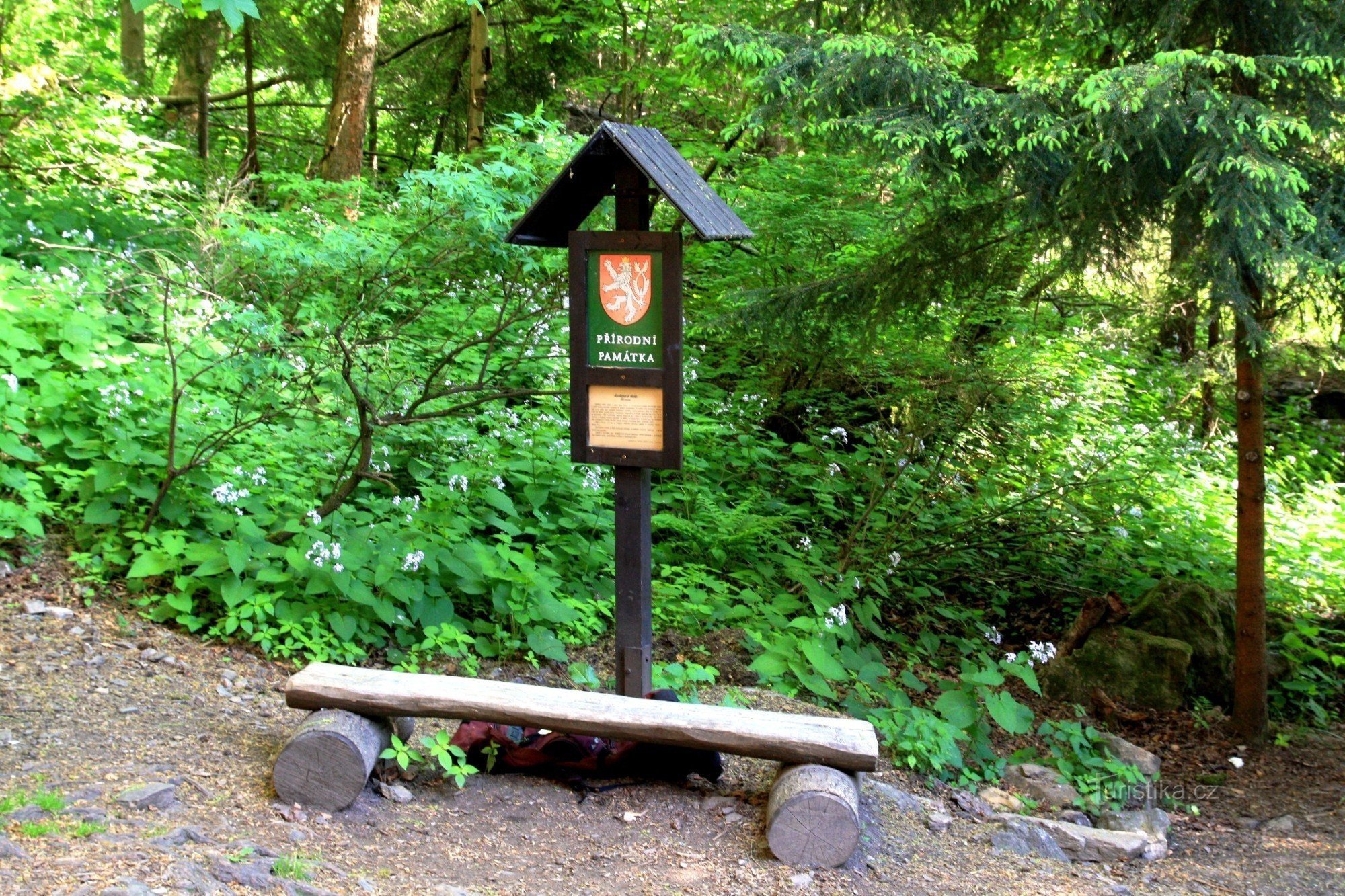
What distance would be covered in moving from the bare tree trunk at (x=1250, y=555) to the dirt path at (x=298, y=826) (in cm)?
167

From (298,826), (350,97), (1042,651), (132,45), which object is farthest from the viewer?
(132,45)

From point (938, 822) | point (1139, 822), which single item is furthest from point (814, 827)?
point (1139, 822)

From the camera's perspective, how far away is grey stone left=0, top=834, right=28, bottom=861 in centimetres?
279

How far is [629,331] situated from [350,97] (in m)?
7.66

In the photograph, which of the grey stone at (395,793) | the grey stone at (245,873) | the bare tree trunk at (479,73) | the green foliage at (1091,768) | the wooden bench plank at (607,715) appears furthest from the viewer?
the bare tree trunk at (479,73)

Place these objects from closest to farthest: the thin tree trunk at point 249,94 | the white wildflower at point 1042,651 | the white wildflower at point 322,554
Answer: the white wildflower at point 322,554
the white wildflower at point 1042,651
the thin tree trunk at point 249,94

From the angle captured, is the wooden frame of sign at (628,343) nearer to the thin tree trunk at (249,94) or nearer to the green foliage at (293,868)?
the green foliage at (293,868)

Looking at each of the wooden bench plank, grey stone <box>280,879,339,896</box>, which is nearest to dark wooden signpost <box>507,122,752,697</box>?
the wooden bench plank

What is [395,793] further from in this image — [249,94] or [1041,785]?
[249,94]

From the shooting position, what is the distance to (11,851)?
2.81 metres

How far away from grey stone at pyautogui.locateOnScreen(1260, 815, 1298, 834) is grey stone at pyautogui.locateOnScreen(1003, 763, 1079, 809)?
3.63 feet

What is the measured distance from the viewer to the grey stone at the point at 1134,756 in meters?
5.80

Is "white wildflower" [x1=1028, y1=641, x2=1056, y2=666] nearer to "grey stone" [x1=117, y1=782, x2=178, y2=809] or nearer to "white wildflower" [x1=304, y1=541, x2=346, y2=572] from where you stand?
"white wildflower" [x1=304, y1=541, x2=346, y2=572]

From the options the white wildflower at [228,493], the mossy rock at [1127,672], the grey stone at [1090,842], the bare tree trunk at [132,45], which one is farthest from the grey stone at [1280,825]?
the bare tree trunk at [132,45]
